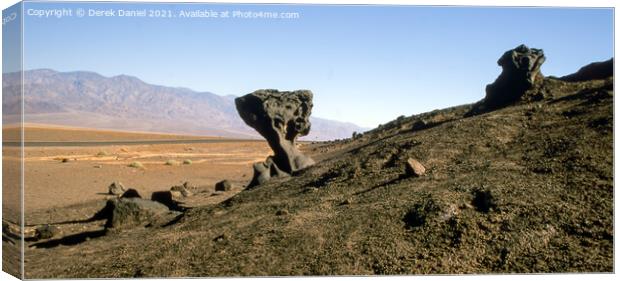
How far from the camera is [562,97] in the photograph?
655 inches

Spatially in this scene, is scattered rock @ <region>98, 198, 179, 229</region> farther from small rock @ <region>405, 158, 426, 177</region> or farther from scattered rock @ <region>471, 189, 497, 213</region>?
scattered rock @ <region>471, 189, 497, 213</region>

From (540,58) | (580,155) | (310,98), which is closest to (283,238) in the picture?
(580,155)

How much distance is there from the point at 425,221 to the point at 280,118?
1010cm

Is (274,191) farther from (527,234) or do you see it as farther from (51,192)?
(51,192)

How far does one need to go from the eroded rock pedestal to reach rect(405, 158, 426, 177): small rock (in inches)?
249

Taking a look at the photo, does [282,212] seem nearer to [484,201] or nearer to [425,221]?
[425,221]

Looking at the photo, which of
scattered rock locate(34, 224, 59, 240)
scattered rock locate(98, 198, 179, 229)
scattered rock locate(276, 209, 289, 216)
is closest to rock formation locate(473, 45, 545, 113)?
scattered rock locate(276, 209, 289, 216)

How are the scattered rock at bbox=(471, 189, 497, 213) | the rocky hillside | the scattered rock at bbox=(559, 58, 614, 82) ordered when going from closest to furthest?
the rocky hillside, the scattered rock at bbox=(471, 189, 497, 213), the scattered rock at bbox=(559, 58, 614, 82)

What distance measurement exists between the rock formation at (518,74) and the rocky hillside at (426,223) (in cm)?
504

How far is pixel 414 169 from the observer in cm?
1266

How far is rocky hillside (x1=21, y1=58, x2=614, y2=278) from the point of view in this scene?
8.83m

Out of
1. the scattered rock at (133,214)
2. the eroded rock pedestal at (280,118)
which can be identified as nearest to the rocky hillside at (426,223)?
the scattered rock at (133,214)

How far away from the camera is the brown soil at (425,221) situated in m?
8.84

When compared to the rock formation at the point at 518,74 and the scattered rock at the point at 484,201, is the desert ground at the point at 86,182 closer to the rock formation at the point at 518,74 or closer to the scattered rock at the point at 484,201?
the scattered rock at the point at 484,201
